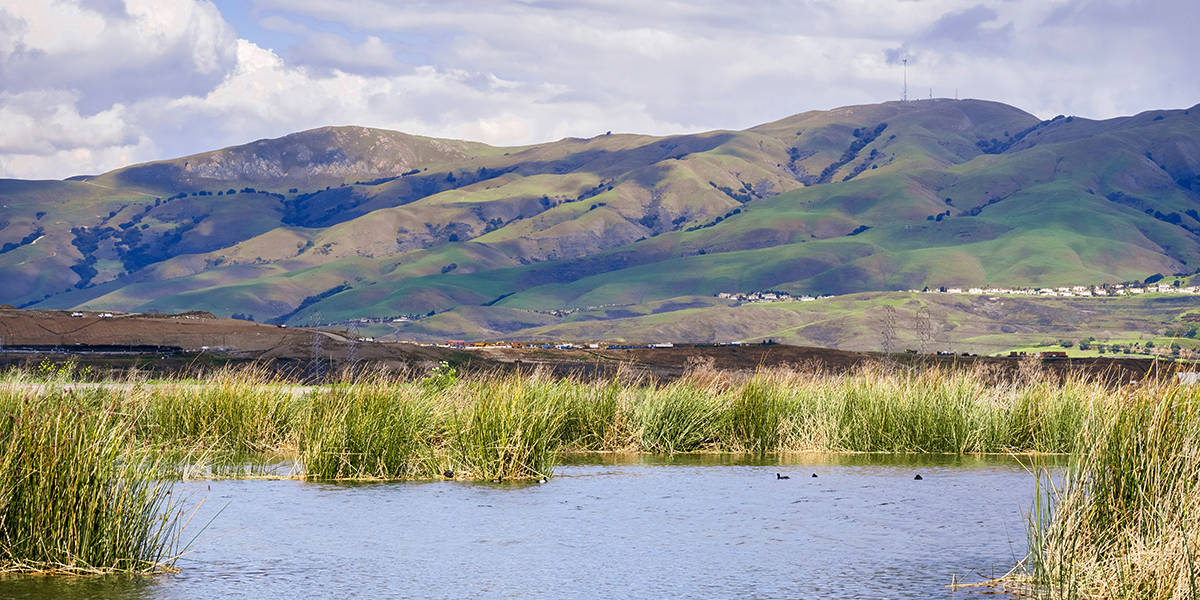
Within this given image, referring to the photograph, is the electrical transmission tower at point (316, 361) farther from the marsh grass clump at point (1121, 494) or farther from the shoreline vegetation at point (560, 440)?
the marsh grass clump at point (1121, 494)

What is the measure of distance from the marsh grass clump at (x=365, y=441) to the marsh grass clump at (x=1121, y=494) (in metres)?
12.7

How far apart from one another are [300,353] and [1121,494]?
59939 millimetres

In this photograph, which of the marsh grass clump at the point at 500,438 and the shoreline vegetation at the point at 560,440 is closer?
the shoreline vegetation at the point at 560,440

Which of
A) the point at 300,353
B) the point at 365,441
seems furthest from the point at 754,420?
the point at 300,353

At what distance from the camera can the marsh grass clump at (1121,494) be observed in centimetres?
1309

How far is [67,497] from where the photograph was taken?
47.6ft

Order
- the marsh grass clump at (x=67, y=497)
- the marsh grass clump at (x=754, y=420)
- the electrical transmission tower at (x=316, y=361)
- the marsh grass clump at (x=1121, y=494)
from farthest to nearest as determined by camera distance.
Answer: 1. the electrical transmission tower at (x=316, y=361)
2. the marsh grass clump at (x=754, y=420)
3. the marsh grass clump at (x=67, y=497)
4. the marsh grass clump at (x=1121, y=494)

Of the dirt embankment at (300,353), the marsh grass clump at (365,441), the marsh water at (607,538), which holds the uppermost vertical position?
the dirt embankment at (300,353)

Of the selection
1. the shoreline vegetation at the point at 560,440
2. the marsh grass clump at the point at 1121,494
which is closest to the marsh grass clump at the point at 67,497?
the shoreline vegetation at the point at 560,440

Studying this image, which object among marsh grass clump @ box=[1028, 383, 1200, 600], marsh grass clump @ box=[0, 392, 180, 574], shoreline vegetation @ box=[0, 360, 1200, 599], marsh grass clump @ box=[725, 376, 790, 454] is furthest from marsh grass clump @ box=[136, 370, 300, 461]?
marsh grass clump @ box=[1028, 383, 1200, 600]

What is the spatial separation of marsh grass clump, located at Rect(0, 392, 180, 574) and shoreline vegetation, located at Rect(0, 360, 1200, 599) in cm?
2

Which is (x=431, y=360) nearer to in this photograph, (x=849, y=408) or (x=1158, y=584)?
(x=849, y=408)

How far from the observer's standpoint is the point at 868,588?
1548 cm

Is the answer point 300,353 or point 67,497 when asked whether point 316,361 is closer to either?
point 300,353
